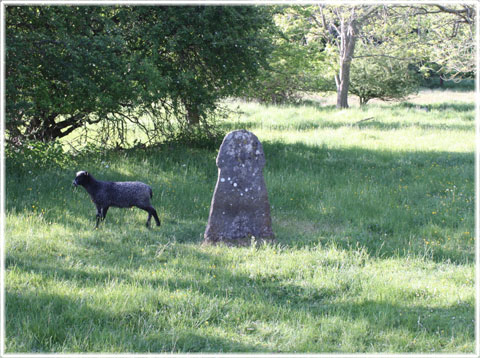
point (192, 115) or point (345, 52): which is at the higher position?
point (345, 52)

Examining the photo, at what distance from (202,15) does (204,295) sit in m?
9.87

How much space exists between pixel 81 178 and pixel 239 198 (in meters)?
2.96

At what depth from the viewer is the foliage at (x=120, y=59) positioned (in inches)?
470

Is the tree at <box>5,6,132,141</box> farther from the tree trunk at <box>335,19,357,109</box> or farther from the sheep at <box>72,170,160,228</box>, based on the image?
the tree trunk at <box>335,19,357,109</box>

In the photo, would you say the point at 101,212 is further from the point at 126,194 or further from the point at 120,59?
the point at 120,59

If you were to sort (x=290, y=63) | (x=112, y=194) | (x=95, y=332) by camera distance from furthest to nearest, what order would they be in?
(x=290, y=63) < (x=112, y=194) < (x=95, y=332)

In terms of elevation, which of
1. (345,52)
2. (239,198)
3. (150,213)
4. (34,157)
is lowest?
(150,213)

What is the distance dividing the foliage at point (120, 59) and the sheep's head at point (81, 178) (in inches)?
140

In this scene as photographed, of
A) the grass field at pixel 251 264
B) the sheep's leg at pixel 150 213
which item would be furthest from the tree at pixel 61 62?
the sheep's leg at pixel 150 213

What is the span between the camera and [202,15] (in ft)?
45.0

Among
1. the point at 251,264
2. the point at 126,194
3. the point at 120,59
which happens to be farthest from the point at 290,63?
the point at 251,264

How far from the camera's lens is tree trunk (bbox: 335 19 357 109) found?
26.8 meters

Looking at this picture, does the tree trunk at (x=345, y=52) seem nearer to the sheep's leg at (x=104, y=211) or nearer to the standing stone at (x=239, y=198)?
the standing stone at (x=239, y=198)

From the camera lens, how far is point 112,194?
880 centimetres
